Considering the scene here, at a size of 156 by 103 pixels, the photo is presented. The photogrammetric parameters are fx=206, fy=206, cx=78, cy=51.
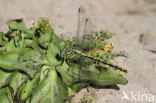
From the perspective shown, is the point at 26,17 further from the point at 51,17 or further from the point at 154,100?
the point at 154,100

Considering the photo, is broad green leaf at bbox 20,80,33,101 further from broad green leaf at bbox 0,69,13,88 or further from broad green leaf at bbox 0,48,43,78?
broad green leaf at bbox 0,69,13,88

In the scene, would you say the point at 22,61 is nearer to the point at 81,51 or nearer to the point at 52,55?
the point at 52,55

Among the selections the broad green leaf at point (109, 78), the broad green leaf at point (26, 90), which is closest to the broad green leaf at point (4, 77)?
the broad green leaf at point (26, 90)

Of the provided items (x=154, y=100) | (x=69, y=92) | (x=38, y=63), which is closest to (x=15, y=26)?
(x=38, y=63)

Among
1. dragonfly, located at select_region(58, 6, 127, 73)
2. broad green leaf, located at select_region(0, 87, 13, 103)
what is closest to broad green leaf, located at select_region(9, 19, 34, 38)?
dragonfly, located at select_region(58, 6, 127, 73)

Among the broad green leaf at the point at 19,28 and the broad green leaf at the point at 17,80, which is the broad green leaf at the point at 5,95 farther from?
the broad green leaf at the point at 19,28

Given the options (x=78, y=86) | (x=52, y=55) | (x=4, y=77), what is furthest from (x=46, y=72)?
(x=4, y=77)
